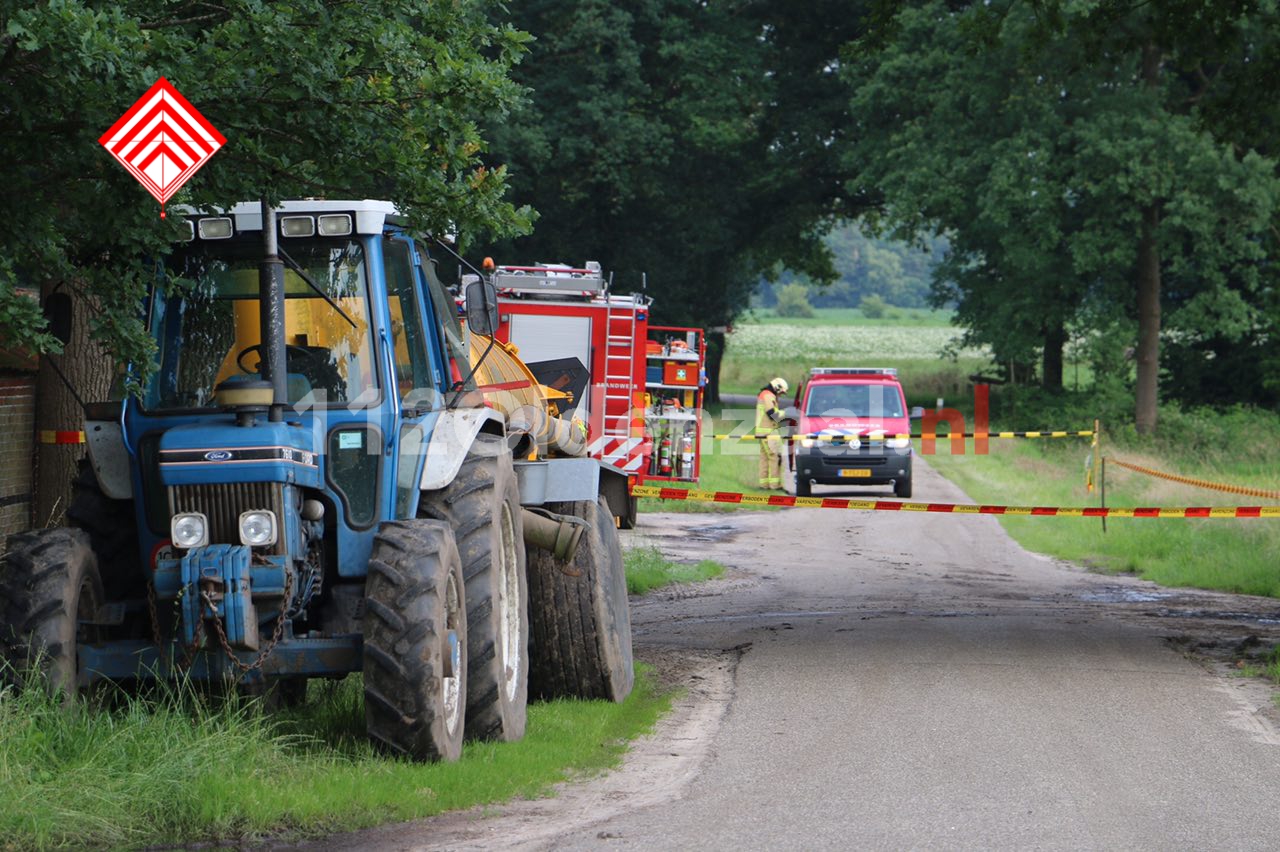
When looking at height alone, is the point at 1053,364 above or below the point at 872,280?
below

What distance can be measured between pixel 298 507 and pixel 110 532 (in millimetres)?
1266

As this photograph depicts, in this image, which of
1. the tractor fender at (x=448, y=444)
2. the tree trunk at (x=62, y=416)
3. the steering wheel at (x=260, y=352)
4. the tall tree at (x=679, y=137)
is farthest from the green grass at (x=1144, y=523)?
the tall tree at (x=679, y=137)

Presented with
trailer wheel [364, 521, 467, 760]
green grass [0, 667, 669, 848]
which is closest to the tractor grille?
trailer wheel [364, 521, 467, 760]

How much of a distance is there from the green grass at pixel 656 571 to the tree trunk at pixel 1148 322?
82.2 feet

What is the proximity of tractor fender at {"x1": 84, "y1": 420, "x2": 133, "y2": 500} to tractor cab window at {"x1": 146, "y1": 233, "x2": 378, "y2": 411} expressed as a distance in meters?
0.24

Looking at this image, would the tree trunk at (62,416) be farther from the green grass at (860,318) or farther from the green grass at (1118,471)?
the green grass at (860,318)

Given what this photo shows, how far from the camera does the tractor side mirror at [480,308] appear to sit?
9.11m

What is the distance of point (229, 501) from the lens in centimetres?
774

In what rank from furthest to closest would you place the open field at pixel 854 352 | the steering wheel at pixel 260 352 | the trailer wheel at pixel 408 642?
the open field at pixel 854 352 < the steering wheel at pixel 260 352 < the trailer wheel at pixel 408 642

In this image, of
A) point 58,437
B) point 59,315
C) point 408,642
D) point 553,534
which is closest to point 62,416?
point 58,437

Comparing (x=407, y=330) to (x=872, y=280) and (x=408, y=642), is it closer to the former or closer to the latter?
(x=408, y=642)

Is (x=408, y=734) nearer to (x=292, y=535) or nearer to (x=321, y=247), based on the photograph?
(x=292, y=535)

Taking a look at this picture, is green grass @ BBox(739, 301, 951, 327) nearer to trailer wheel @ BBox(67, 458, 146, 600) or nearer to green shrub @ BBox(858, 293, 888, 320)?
green shrub @ BBox(858, 293, 888, 320)

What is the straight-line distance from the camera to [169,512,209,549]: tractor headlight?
302 inches
